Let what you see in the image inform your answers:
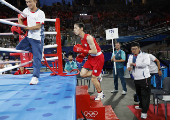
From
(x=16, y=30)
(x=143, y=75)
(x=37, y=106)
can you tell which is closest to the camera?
(x=37, y=106)

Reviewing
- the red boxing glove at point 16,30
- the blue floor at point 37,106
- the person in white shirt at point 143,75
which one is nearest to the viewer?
the blue floor at point 37,106

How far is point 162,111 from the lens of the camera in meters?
3.21

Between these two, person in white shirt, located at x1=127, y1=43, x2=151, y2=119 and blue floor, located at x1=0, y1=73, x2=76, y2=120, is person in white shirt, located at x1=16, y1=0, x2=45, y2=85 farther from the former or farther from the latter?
person in white shirt, located at x1=127, y1=43, x2=151, y2=119

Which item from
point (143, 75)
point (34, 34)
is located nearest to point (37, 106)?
point (34, 34)

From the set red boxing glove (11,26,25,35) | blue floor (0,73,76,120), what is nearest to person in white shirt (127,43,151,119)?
blue floor (0,73,76,120)

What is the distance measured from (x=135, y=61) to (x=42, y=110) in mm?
2163

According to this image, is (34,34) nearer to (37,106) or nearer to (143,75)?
(37,106)

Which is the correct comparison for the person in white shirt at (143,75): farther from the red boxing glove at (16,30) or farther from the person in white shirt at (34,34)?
the red boxing glove at (16,30)

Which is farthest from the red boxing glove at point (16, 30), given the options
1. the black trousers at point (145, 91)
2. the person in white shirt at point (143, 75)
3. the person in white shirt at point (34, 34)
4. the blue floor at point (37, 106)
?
the black trousers at point (145, 91)

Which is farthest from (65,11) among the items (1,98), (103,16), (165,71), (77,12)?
(1,98)

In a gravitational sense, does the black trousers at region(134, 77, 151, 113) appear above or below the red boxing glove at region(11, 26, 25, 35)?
below

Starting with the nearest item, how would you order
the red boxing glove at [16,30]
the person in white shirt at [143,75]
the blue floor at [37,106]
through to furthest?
the blue floor at [37,106]
the red boxing glove at [16,30]
the person in white shirt at [143,75]

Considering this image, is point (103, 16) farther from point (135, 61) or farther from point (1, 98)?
point (1, 98)

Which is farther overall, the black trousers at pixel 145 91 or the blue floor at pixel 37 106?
the black trousers at pixel 145 91
